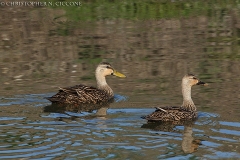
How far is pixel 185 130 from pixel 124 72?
15.8ft

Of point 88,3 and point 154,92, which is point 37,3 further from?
point 154,92

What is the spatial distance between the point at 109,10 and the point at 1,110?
1124 cm

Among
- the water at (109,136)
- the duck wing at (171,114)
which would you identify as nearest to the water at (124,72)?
the water at (109,136)

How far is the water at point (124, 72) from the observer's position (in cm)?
1159

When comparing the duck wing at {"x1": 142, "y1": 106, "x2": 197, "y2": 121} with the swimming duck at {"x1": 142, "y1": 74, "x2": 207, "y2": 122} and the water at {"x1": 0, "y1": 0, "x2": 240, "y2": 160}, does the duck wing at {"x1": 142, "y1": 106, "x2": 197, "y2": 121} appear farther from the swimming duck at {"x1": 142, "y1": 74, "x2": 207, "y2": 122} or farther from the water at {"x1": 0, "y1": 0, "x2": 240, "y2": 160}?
the water at {"x1": 0, "y1": 0, "x2": 240, "y2": 160}

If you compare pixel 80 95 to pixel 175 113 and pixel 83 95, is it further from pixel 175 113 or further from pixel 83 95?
pixel 175 113

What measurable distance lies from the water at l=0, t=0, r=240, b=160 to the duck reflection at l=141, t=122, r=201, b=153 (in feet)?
0.06

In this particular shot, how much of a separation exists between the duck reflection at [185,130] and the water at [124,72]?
2 cm

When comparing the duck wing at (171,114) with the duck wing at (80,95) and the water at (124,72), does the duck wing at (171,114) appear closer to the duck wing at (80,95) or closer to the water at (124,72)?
the water at (124,72)

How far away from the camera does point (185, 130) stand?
12.8m

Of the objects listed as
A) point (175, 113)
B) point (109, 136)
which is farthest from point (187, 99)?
point (109, 136)

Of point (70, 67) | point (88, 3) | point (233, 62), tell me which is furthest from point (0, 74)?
point (88, 3)

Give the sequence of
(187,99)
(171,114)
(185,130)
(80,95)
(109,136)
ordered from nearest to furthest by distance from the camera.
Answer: (109,136) → (185,130) → (171,114) → (187,99) → (80,95)

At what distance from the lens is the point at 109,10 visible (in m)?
24.8
